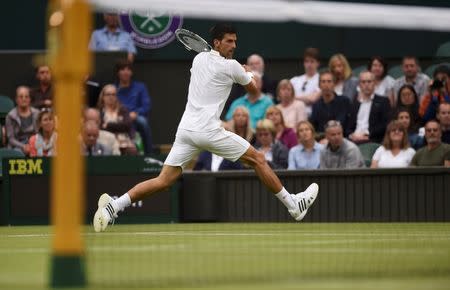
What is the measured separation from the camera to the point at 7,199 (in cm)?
1655

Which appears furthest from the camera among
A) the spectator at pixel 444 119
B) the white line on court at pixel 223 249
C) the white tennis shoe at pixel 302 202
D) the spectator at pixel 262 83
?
the spectator at pixel 262 83

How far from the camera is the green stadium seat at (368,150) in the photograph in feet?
55.5

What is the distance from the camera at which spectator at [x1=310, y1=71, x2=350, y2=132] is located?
17.2m

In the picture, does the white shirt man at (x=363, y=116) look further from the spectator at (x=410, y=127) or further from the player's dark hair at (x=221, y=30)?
the player's dark hair at (x=221, y=30)

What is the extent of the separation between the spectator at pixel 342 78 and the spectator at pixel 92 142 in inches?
143

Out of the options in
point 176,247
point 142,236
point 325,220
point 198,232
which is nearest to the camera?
point 176,247

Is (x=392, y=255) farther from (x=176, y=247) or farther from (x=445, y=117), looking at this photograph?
(x=445, y=117)

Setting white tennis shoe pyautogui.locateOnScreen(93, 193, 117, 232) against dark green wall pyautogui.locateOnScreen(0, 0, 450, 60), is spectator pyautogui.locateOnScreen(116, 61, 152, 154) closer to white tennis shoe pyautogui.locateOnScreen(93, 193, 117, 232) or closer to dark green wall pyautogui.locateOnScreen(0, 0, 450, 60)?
dark green wall pyautogui.locateOnScreen(0, 0, 450, 60)

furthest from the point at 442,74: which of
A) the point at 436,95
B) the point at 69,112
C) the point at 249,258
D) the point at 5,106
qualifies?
the point at 69,112

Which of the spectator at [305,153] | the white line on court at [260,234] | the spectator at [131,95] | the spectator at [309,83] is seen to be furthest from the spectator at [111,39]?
the white line on court at [260,234]

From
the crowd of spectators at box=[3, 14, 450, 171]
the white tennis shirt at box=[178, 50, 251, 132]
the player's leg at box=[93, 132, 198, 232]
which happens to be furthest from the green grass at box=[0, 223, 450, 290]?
the crowd of spectators at box=[3, 14, 450, 171]

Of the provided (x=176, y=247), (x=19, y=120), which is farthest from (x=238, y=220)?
(x=176, y=247)

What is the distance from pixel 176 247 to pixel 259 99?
25.7 ft

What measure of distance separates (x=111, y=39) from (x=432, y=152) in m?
5.92
